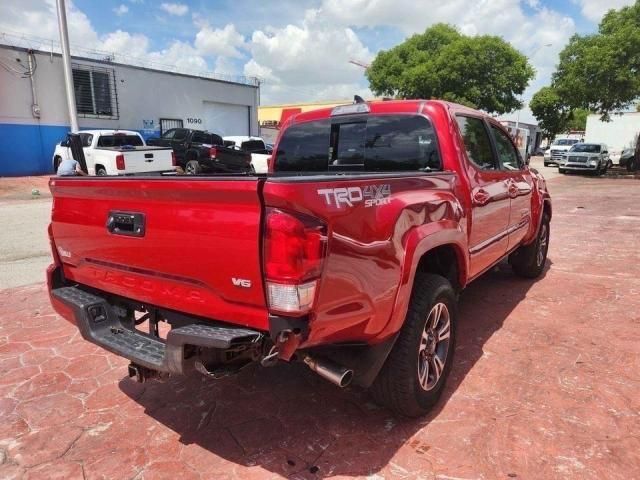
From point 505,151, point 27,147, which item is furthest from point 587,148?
point 27,147

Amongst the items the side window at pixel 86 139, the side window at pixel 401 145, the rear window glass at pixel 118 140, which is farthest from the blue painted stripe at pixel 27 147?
the side window at pixel 401 145

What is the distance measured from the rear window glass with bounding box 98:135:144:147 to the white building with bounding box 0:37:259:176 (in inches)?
249

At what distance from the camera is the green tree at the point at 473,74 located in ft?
Answer: 108

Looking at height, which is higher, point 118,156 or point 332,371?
point 118,156

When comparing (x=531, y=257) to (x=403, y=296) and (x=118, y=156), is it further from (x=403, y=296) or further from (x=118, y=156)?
(x=118, y=156)

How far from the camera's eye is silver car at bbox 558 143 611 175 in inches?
983

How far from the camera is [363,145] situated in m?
3.80

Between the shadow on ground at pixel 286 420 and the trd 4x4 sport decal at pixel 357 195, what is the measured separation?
1364 mm

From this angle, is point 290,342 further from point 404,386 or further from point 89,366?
point 89,366

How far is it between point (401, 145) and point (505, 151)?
1.55 metres

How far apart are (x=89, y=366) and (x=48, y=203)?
11102 millimetres

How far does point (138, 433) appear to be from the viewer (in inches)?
114

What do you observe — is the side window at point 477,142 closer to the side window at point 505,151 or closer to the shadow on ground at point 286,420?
the side window at point 505,151

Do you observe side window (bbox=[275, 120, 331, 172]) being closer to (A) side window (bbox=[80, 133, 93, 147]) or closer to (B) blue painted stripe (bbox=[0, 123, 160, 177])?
(A) side window (bbox=[80, 133, 93, 147])
